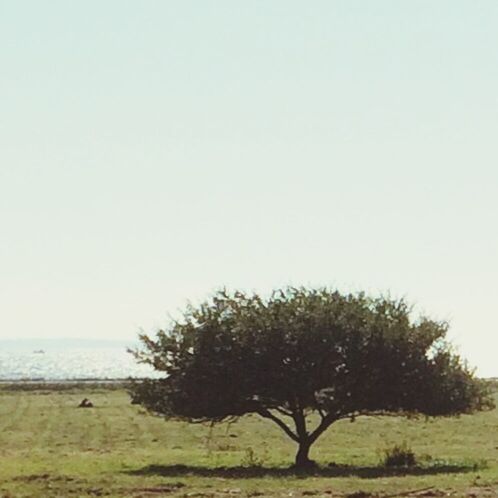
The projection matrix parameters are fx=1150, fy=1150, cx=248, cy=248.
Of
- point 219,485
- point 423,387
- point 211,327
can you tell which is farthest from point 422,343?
point 219,485

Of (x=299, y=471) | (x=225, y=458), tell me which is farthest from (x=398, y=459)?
(x=225, y=458)

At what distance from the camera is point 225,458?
4750 cm

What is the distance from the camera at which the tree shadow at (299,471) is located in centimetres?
3856

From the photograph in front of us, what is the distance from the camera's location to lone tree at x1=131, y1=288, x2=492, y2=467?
41625 millimetres

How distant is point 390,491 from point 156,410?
1373 centimetres

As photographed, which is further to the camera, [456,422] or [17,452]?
[456,422]

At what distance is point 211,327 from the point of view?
139ft

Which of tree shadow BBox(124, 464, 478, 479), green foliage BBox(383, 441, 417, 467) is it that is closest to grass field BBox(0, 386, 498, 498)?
tree shadow BBox(124, 464, 478, 479)

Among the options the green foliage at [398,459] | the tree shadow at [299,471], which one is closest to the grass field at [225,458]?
the tree shadow at [299,471]

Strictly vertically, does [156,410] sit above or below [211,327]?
below

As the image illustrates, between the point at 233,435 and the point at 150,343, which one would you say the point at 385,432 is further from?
the point at 150,343

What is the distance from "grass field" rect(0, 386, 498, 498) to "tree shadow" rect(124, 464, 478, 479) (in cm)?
4

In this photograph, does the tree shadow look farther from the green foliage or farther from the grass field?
the green foliage

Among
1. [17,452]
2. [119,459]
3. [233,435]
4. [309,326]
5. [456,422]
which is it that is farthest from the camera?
[456,422]
